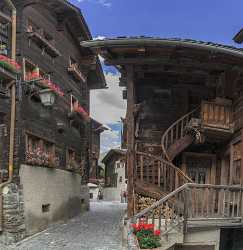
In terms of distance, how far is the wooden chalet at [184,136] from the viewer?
1079 centimetres

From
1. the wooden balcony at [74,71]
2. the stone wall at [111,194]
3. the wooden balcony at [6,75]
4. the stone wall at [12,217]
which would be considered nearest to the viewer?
the wooden balcony at [6,75]

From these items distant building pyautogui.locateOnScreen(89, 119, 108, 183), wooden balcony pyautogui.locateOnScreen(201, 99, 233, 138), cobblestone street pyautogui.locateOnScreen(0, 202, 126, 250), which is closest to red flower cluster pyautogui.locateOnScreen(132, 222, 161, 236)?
cobblestone street pyautogui.locateOnScreen(0, 202, 126, 250)

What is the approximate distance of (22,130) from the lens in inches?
549

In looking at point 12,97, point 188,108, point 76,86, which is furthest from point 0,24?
point 76,86

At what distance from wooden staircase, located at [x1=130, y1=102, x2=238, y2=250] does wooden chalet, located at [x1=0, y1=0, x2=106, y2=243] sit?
385 cm

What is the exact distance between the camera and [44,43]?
1580 cm

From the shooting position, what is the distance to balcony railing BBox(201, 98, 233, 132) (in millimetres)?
12766

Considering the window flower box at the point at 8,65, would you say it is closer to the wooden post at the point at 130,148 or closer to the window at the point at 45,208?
the wooden post at the point at 130,148

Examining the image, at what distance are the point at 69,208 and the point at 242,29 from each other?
11.2 m

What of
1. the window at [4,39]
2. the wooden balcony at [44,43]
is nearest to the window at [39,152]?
the window at [4,39]

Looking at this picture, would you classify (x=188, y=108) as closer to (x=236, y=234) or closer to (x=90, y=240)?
(x=236, y=234)

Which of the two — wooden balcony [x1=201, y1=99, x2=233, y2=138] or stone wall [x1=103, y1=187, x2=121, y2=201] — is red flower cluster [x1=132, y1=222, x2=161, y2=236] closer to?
wooden balcony [x1=201, y1=99, x2=233, y2=138]

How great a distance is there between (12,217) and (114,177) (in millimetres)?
31111

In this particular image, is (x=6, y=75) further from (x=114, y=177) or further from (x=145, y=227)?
(x=114, y=177)
